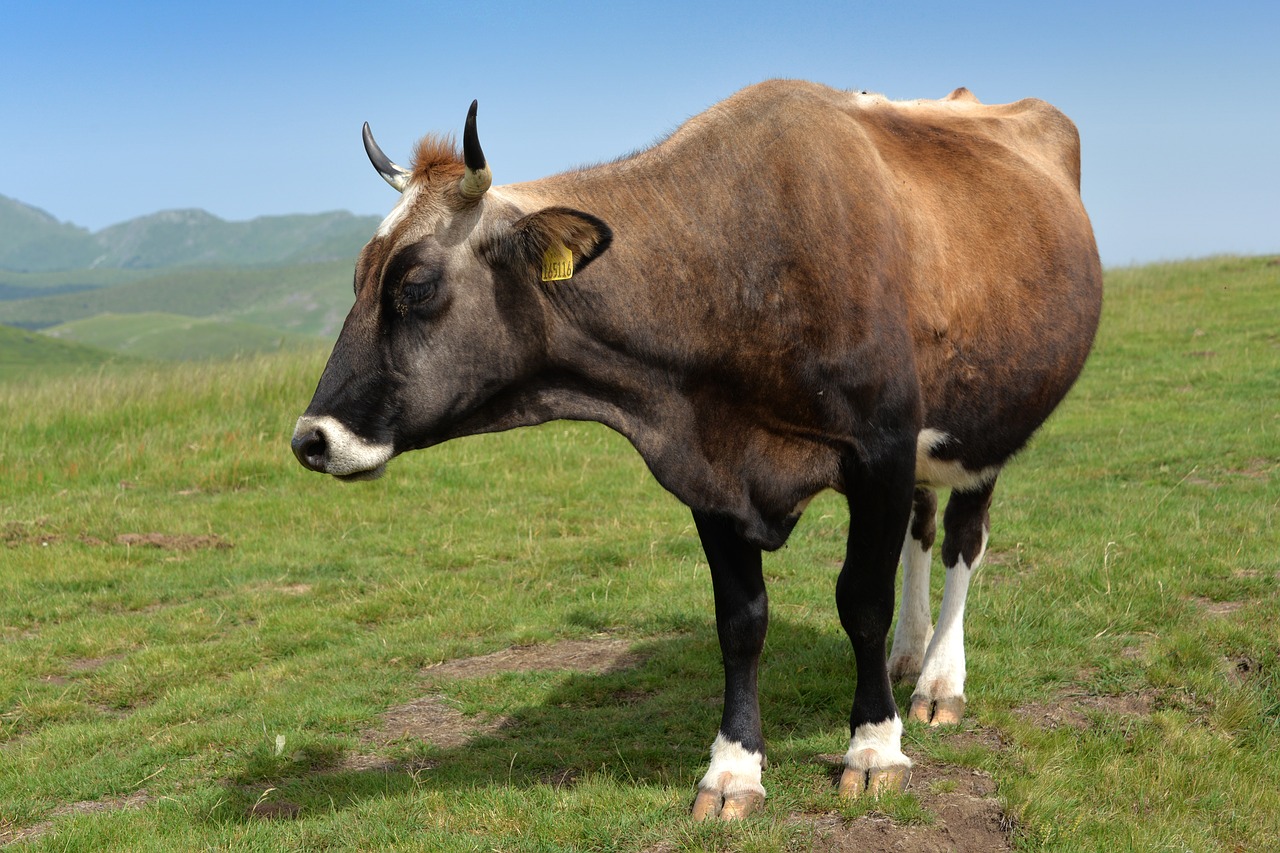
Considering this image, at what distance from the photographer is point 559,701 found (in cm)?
605

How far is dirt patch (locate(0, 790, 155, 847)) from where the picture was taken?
4.96 metres

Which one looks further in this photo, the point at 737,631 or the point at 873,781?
the point at 737,631

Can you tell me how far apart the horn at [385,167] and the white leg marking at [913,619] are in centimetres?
332

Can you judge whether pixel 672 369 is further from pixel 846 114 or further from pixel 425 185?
pixel 846 114

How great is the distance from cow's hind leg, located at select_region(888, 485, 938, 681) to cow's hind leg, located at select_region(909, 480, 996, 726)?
137 mm

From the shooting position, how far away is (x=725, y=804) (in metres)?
4.48

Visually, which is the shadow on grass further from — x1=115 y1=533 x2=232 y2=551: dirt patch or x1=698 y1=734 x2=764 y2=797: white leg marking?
x1=115 y1=533 x2=232 y2=551: dirt patch

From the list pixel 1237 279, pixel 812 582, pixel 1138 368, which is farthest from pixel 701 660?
pixel 1237 279

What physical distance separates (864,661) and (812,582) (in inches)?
122

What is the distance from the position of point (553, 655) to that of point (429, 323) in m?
3.16

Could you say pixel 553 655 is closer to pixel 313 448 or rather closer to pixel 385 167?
pixel 313 448

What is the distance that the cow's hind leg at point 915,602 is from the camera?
245 inches

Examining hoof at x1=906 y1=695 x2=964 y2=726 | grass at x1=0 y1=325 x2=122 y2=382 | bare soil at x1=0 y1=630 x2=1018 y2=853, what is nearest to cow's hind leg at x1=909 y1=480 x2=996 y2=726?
hoof at x1=906 y1=695 x2=964 y2=726

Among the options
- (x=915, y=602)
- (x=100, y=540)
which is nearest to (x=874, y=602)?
(x=915, y=602)
